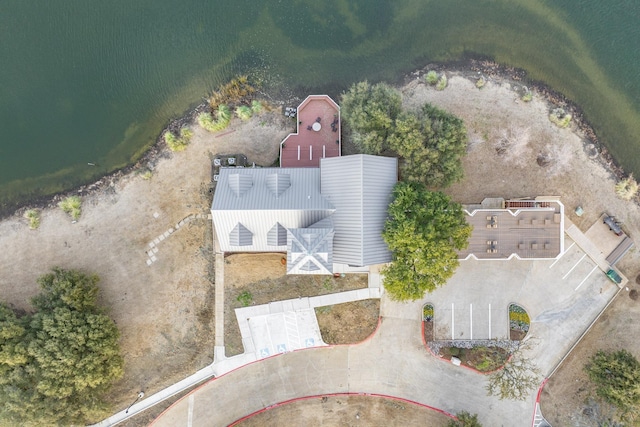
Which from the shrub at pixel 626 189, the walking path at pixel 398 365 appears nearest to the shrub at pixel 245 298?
the walking path at pixel 398 365

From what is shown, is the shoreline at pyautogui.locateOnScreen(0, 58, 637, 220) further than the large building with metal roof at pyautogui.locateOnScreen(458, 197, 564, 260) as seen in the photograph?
Yes

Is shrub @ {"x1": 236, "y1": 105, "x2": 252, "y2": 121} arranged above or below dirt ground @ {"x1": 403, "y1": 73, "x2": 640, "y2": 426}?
above

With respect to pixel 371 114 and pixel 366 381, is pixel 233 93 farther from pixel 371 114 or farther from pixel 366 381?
pixel 366 381

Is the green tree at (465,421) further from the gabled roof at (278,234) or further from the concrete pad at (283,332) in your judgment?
the gabled roof at (278,234)

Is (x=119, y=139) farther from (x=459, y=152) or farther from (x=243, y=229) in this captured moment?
(x=459, y=152)

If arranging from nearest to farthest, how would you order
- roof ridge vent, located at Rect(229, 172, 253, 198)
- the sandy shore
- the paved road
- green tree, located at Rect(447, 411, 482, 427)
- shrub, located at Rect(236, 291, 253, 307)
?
roof ridge vent, located at Rect(229, 172, 253, 198), green tree, located at Rect(447, 411, 482, 427), shrub, located at Rect(236, 291, 253, 307), the paved road, the sandy shore

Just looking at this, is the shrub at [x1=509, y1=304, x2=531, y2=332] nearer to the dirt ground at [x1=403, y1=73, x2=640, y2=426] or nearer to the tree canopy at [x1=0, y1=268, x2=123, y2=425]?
the dirt ground at [x1=403, y1=73, x2=640, y2=426]

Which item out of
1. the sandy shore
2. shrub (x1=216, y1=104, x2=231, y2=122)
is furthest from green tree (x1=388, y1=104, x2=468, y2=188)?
shrub (x1=216, y1=104, x2=231, y2=122)
